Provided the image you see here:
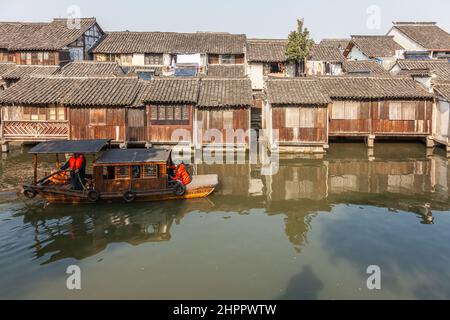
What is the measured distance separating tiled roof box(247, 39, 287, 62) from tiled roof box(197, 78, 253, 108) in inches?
509

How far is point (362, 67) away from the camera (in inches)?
1503

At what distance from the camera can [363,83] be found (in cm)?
2755

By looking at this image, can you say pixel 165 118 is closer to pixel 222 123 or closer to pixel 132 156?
pixel 222 123

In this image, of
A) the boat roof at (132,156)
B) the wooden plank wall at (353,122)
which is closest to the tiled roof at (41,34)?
the boat roof at (132,156)

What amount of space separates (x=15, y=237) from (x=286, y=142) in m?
16.7

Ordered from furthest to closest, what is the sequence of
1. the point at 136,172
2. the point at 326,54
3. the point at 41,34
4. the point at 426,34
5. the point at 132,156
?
the point at 426,34 < the point at 326,54 < the point at 41,34 < the point at 132,156 < the point at 136,172

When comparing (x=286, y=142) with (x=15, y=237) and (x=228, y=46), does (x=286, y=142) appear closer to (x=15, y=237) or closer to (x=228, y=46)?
(x=15, y=237)

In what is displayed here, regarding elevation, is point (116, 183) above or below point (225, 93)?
below

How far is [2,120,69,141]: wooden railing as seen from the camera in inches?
974

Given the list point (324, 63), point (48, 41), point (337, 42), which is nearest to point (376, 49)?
point (324, 63)

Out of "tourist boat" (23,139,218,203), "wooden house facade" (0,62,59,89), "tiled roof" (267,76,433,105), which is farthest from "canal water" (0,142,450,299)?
"wooden house facade" (0,62,59,89)

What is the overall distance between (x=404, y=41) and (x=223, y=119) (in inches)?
1254

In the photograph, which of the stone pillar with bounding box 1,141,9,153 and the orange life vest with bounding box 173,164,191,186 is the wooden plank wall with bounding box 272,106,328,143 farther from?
the stone pillar with bounding box 1,141,9,153

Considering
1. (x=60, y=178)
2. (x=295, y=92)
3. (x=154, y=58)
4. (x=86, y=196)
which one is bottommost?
(x=86, y=196)
